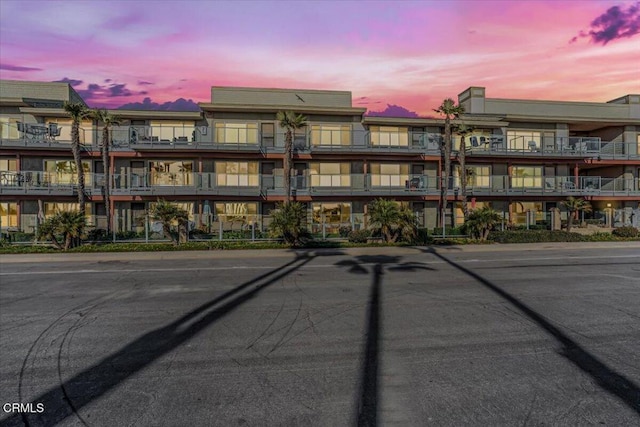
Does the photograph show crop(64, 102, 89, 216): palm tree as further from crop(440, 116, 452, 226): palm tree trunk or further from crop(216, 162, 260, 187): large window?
crop(440, 116, 452, 226): palm tree trunk

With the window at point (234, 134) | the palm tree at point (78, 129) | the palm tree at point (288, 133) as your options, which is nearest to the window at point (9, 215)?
the palm tree at point (78, 129)

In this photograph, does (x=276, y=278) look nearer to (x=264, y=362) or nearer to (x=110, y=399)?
(x=264, y=362)

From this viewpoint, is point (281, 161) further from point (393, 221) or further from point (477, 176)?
point (477, 176)

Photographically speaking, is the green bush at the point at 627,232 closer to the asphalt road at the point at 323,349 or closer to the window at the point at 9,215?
the asphalt road at the point at 323,349

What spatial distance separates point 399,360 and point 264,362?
2.07m

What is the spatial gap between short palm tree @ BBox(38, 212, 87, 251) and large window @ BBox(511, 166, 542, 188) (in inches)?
1144

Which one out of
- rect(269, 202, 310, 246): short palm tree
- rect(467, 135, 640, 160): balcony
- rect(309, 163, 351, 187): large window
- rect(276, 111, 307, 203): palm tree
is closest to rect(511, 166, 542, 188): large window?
rect(467, 135, 640, 160): balcony

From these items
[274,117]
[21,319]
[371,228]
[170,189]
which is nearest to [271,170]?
[274,117]

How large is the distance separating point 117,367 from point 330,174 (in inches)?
1014

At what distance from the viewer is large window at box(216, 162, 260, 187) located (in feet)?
99.0

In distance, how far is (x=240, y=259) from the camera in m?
19.0

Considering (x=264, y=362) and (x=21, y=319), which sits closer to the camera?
(x=264, y=362)

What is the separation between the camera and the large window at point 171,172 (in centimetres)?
2852

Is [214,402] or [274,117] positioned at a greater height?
[274,117]
